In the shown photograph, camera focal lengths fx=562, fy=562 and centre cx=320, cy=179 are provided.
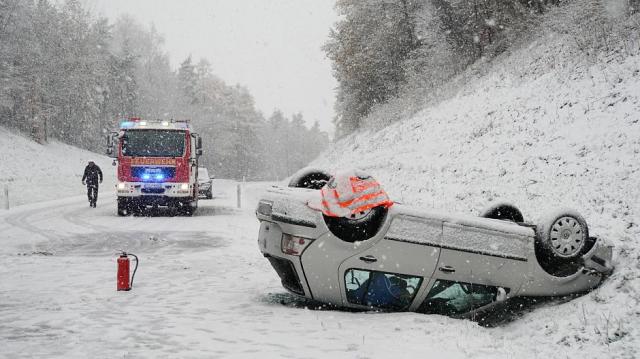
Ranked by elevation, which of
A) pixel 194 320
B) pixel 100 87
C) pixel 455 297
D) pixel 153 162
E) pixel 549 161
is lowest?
pixel 194 320

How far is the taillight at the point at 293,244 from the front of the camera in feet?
18.9

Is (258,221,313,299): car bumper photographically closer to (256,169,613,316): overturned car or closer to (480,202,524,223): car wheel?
(256,169,613,316): overturned car

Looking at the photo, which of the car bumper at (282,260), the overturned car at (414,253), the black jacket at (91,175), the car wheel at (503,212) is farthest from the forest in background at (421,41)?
the black jacket at (91,175)

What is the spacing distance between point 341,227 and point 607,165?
5937 millimetres

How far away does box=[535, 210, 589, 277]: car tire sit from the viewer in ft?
19.0

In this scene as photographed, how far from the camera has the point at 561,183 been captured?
1020 centimetres

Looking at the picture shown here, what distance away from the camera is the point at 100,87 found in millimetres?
60844

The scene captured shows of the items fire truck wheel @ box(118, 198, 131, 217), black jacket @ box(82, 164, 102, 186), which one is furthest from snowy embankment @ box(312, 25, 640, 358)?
black jacket @ box(82, 164, 102, 186)

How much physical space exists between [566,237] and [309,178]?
305cm

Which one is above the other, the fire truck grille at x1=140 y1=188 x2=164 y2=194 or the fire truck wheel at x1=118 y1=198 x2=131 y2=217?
the fire truck grille at x1=140 y1=188 x2=164 y2=194

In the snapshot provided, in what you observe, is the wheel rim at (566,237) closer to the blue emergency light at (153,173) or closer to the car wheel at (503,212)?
the car wheel at (503,212)

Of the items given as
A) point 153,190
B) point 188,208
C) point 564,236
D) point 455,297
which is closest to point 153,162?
point 153,190

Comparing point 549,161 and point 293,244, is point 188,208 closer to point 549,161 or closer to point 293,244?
point 549,161

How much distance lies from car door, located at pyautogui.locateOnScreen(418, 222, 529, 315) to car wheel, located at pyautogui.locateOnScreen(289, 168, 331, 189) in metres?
2.00
